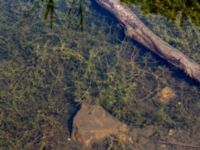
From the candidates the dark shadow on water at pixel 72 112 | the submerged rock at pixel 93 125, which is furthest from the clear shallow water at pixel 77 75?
the submerged rock at pixel 93 125

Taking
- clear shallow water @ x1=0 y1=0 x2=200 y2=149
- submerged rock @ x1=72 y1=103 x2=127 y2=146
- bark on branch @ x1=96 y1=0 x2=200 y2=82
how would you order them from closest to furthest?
submerged rock @ x1=72 y1=103 x2=127 y2=146 < clear shallow water @ x1=0 y1=0 x2=200 y2=149 < bark on branch @ x1=96 y1=0 x2=200 y2=82

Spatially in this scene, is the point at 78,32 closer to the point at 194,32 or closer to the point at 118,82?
the point at 118,82

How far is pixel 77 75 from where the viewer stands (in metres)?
7.07

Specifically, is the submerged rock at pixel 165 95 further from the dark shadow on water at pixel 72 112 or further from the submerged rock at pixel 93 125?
the dark shadow on water at pixel 72 112

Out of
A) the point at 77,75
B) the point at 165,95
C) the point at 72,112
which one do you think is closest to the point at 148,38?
the point at 165,95

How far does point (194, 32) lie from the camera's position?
25.4 feet

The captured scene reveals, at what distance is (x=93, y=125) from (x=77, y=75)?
3.73 feet

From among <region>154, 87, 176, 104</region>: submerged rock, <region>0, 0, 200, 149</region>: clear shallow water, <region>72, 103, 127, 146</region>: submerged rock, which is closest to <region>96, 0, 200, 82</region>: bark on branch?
<region>0, 0, 200, 149</region>: clear shallow water

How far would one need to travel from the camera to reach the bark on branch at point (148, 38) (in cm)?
666

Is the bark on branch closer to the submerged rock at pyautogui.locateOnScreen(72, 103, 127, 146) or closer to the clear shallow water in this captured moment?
the clear shallow water

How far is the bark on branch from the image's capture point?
21.9 feet

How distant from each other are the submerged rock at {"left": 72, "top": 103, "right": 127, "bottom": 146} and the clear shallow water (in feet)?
0.61

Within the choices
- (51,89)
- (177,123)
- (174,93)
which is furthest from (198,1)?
(51,89)

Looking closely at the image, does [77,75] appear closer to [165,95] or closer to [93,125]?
[93,125]
